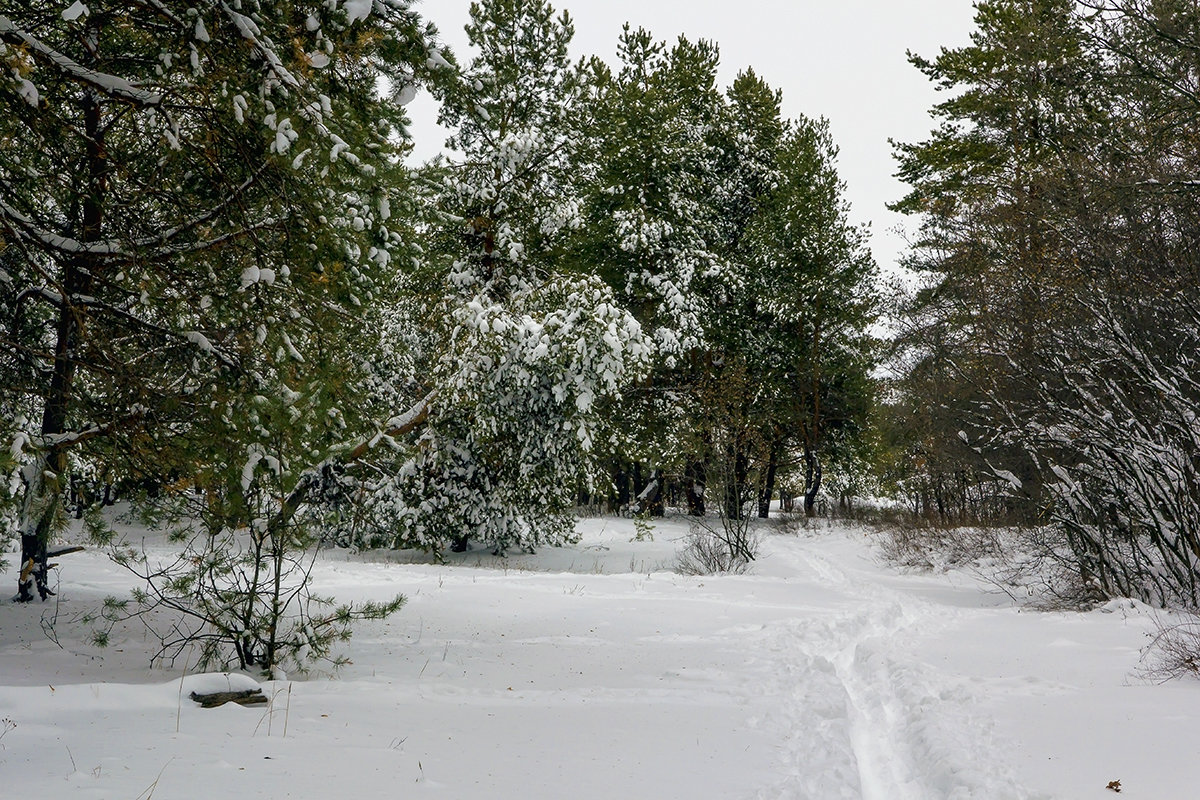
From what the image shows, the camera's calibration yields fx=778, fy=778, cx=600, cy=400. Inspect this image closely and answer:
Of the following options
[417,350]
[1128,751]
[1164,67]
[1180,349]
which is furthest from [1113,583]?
[417,350]

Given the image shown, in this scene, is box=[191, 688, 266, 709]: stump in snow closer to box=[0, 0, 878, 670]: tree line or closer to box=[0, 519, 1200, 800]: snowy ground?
box=[0, 519, 1200, 800]: snowy ground

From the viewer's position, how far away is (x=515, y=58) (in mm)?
16969

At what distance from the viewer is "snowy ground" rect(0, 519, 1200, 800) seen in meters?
3.93

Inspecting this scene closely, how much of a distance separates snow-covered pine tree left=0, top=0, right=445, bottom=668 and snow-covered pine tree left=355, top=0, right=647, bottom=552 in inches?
273

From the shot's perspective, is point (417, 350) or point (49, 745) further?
point (417, 350)

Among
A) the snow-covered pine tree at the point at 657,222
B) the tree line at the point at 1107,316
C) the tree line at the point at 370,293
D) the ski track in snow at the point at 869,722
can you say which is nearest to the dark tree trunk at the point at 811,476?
the tree line at the point at 370,293

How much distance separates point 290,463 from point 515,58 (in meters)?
14.0

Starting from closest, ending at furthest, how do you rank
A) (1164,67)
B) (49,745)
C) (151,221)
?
(49,745), (151,221), (1164,67)

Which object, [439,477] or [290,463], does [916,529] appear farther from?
[290,463]

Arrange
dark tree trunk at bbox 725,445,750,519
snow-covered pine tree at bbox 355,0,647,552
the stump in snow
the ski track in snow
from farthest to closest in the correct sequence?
dark tree trunk at bbox 725,445,750,519 < snow-covered pine tree at bbox 355,0,647,552 < the stump in snow < the ski track in snow

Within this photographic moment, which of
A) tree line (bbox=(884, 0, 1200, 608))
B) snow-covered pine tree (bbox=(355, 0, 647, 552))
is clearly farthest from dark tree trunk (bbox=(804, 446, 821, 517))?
snow-covered pine tree (bbox=(355, 0, 647, 552))

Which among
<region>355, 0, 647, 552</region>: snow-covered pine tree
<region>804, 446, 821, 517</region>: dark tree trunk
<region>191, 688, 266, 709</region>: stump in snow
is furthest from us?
<region>804, 446, 821, 517</region>: dark tree trunk

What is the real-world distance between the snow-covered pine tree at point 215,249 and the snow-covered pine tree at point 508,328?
6925 mm

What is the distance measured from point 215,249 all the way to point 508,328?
24.9 feet
